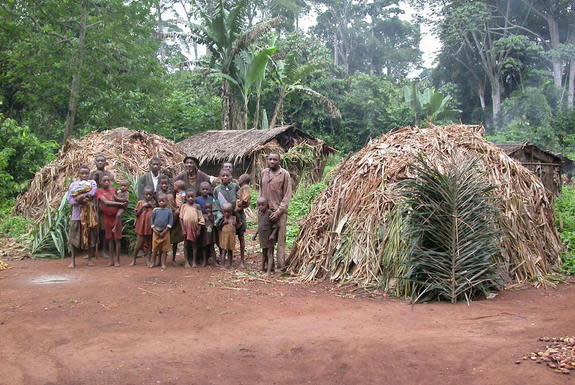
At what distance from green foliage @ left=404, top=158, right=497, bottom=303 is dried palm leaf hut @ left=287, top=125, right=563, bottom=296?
0.69ft

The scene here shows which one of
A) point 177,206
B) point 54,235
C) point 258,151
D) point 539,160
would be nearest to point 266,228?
point 177,206

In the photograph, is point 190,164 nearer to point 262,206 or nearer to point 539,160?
point 262,206

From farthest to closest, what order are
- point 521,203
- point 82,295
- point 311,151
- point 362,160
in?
point 311,151, point 362,160, point 521,203, point 82,295

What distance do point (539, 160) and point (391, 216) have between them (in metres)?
11.5

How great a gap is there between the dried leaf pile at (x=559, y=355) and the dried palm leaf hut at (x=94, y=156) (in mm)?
7287

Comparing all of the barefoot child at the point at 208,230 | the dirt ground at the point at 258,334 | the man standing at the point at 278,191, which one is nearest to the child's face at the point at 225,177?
the barefoot child at the point at 208,230

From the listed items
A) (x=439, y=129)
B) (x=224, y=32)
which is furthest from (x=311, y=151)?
(x=439, y=129)

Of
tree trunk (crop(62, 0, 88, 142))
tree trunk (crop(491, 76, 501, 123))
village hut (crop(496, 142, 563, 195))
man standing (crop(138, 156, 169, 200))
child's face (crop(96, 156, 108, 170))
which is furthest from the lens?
tree trunk (crop(491, 76, 501, 123))

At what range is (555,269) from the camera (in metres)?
7.03

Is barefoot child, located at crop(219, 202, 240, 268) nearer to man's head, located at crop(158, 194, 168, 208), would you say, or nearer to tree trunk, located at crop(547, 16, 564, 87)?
man's head, located at crop(158, 194, 168, 208)

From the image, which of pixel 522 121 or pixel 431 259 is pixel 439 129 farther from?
pixel 522 121

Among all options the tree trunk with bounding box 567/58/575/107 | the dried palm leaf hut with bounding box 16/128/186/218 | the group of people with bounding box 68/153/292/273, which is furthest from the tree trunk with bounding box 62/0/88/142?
the tree trunk with bounding box 567/58/575/107

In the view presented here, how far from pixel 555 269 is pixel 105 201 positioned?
6210 mm

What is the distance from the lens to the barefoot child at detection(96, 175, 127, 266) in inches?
302
